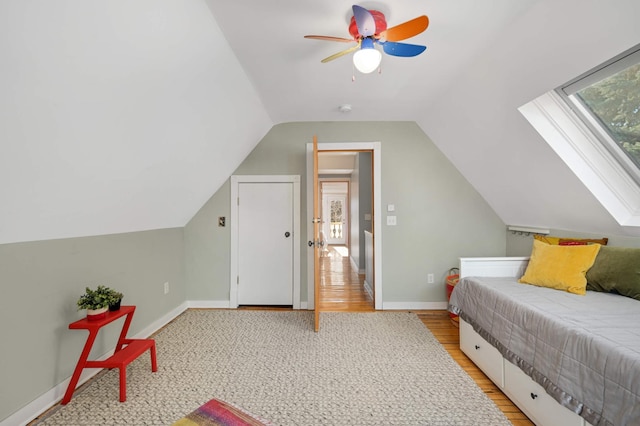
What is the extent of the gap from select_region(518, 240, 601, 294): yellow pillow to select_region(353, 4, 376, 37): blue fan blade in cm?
215

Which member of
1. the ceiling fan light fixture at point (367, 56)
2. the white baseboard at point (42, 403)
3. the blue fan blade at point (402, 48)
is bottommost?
the white baseboard at point (42, 403)

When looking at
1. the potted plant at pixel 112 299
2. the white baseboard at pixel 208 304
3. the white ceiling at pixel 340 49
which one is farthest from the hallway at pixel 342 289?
the white ceiling at pixel 340 49

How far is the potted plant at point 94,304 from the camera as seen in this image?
185cm

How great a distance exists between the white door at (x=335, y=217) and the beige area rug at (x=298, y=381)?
7.30 m

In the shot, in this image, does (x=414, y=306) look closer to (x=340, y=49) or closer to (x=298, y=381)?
(x=298, y=381)

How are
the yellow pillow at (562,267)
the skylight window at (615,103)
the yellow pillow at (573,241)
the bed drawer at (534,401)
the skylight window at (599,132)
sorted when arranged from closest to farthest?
the bed drawer at (534,401) → the skylight window at (615,103) → the skylight window at (599,132) → the yellow pillow at (562,267) → the yellow pillow at (573,241)

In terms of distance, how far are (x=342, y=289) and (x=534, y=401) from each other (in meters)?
3.00

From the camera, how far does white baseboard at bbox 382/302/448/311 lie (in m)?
3.51

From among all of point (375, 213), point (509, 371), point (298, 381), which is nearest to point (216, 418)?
point (298, 381)

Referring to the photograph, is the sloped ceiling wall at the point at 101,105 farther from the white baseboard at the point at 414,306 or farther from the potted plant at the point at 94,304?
the white baseboard at the point at 414,306

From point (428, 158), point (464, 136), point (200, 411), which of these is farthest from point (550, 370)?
point (428, 158)

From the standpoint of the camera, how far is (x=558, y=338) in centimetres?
144

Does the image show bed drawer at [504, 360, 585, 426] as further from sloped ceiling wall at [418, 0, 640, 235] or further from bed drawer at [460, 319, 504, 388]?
sloped ceiling wall at [418, 0, 640, 235]

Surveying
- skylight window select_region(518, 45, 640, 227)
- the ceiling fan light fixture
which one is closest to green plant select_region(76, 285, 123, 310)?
the ceiling fan light fixture
